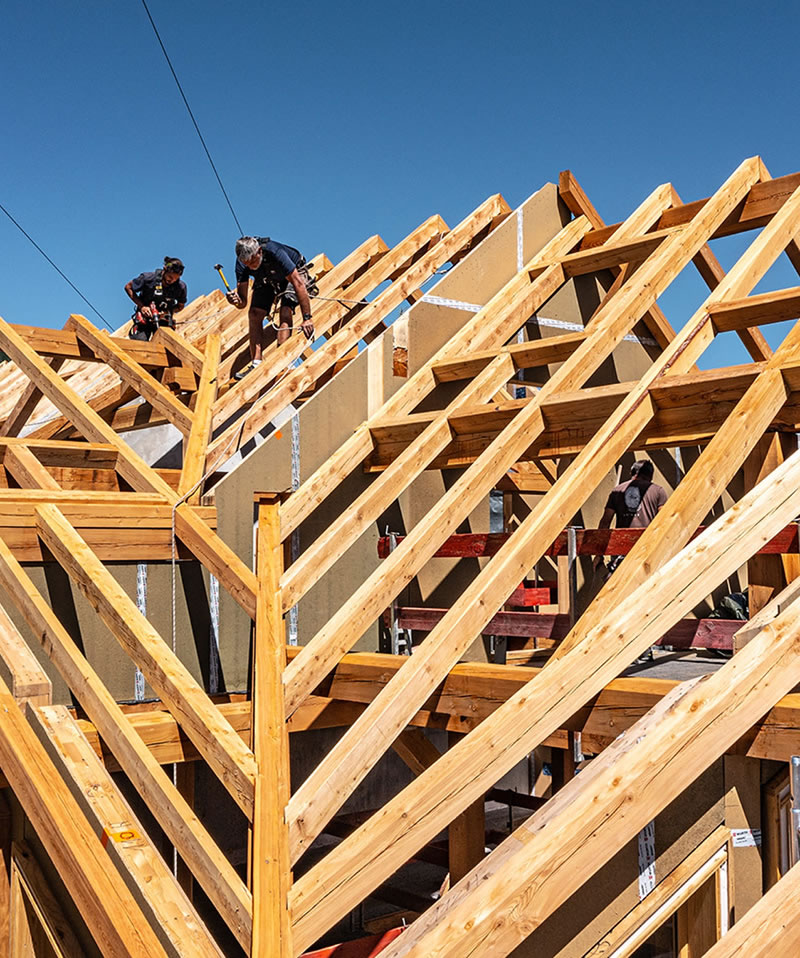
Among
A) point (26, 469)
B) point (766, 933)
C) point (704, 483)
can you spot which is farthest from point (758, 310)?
point (26, 469)

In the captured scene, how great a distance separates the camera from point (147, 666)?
524 cm

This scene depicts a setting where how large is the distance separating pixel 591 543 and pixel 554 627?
64 centimetres

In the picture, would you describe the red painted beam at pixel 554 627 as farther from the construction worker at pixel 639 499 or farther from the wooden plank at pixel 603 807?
the construction worker at pixel 639 499

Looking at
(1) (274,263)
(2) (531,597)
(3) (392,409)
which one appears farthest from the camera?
(1) (274,263)

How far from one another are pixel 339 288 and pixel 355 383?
3.00 m

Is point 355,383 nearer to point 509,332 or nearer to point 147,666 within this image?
point 509,332

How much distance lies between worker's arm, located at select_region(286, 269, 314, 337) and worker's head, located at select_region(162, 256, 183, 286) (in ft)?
10.7

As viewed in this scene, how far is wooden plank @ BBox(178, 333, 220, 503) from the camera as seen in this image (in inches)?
282

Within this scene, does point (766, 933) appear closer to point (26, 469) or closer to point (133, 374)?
point (26, 469)

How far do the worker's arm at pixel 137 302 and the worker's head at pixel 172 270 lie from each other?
0.39 meters

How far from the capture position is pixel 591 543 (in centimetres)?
688

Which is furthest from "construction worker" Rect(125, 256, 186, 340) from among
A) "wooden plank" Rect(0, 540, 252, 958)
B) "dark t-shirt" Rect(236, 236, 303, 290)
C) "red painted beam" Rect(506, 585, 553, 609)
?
"wooden plank" Rect(0, 540, 252, 958)

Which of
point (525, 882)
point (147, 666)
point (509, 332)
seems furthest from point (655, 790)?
point (509, 332)

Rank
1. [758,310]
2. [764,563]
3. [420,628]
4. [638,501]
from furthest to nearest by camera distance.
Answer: [638,501] → [420,628] → [758,310] → [764,563]
